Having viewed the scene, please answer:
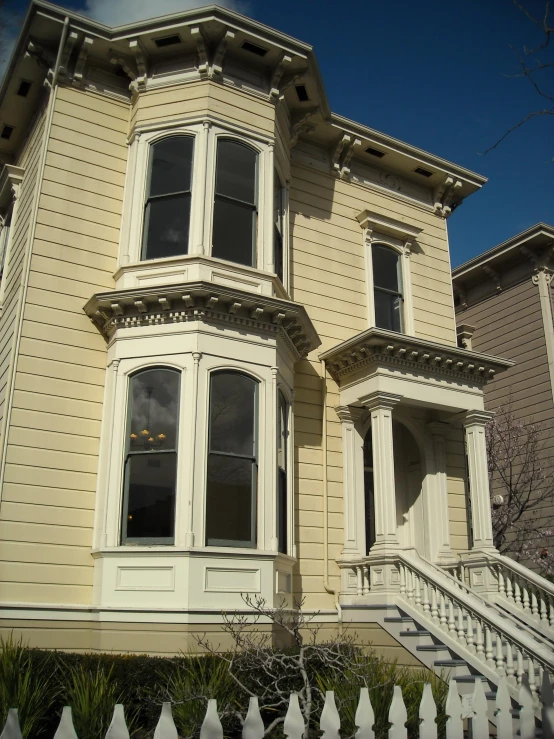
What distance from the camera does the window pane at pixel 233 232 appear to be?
452 inches

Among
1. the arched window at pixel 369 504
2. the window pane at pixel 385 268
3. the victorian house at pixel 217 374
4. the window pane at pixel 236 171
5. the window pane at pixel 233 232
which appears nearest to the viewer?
the victorian house at pixel 217 374

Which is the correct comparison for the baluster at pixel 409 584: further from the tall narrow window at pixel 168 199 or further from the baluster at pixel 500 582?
the tall narrow window at pixel 168 199

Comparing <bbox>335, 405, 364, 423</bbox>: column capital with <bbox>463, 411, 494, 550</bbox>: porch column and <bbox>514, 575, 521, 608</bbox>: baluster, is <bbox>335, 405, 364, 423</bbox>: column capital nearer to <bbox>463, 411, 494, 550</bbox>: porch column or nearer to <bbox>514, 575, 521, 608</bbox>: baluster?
<bbox>463, 411, 494, 550</bbox>: porch column

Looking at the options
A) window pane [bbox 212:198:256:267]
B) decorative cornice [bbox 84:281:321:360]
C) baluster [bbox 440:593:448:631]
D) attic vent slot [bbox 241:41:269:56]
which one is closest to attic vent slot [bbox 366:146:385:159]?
attic vent slot [bbox 241:41:269:56]

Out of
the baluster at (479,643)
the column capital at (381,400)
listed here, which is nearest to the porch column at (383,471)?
the column capital at (381,400)

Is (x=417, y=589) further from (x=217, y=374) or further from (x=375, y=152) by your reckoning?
(x=375, y=152)

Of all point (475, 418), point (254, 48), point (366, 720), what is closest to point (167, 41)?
point (254, 48)

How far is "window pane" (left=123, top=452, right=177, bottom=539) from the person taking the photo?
975 cm

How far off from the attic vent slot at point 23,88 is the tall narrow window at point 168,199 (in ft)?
9.70

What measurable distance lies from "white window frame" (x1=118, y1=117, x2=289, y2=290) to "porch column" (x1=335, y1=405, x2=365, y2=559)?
3.06 meters

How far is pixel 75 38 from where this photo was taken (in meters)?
11.8

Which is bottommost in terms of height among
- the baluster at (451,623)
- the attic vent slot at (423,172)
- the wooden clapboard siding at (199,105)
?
the baluster at (451,623)

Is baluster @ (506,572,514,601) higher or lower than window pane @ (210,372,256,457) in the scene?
lower

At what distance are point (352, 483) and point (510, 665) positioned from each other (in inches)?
165
